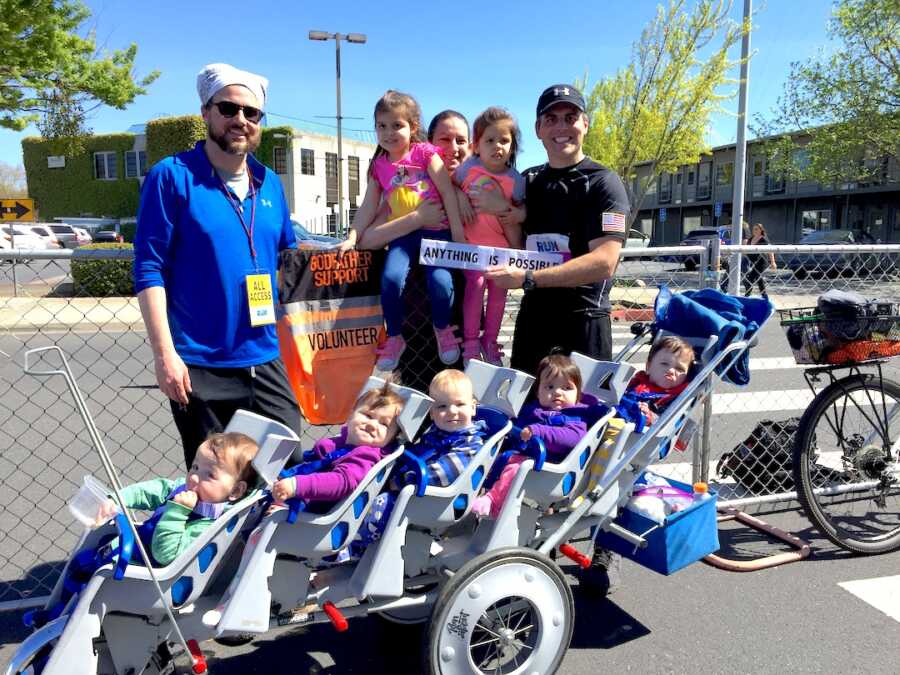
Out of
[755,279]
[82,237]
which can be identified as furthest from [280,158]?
[755,279]

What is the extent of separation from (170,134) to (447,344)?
45863 mm

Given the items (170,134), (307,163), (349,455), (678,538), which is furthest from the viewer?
(307,163)

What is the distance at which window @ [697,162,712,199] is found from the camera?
54406 millimetres

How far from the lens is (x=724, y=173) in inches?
2031

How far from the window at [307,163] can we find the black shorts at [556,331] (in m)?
48.0

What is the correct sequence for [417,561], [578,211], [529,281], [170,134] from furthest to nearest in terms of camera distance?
[170,134] → [578,211] → [529,281] → [417,561]

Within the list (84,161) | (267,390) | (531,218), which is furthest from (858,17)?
(84,161)

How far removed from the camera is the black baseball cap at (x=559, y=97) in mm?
3283

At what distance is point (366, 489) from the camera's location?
2.39 metres

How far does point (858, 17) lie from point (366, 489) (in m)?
26.1

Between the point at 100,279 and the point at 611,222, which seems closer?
the point at 611,222

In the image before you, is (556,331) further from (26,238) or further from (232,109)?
(26,238)

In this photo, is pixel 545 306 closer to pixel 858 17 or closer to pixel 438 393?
pixel 438 393

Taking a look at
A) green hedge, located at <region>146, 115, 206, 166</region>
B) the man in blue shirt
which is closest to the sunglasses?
the man in blue shirt
